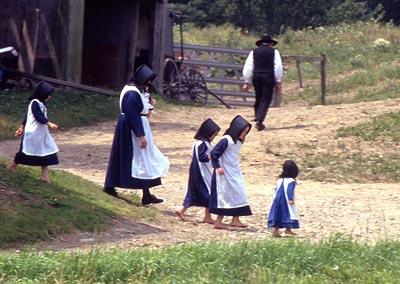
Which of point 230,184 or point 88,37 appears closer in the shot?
point 230,184

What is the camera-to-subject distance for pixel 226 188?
43.0 ft

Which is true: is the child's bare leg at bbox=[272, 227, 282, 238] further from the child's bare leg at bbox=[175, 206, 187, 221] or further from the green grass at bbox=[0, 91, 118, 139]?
the green grass at bbox=[0, 91, 118, 139]

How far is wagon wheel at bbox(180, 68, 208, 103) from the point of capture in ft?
92.2

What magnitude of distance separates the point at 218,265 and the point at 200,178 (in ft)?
14.5

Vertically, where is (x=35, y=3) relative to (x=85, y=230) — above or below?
above

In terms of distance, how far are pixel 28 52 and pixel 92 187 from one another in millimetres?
10308

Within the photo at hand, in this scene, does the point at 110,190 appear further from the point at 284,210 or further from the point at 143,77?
the point at 284,210

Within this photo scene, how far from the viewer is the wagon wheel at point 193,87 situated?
28.1 meters

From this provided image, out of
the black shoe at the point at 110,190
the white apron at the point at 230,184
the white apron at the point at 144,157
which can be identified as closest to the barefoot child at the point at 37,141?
the black shoe at the point at 110,190

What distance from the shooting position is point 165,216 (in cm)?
1320

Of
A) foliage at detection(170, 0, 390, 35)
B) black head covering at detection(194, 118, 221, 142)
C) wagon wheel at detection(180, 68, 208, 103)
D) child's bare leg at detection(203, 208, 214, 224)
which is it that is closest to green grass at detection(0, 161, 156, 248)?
child's bare leg at detection(203, 208, 214, 224)

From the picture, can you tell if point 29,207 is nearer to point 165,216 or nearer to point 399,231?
point 165,216

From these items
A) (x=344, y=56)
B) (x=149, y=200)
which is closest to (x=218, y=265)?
(x=149, y=200)

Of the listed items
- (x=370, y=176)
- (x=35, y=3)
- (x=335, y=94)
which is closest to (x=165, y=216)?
(x=370, y=176)
